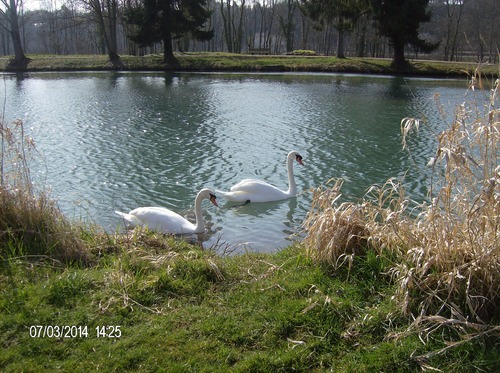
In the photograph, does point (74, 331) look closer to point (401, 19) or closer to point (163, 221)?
point (163, 221)

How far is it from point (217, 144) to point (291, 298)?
399 inches

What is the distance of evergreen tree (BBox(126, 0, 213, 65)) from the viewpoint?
3797 centimetres

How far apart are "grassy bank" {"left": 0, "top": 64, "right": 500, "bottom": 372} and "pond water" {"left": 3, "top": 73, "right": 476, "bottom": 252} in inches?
31.4

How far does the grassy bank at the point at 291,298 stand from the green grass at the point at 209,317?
0.4 inches

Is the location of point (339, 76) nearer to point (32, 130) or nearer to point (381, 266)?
point (32, 130)

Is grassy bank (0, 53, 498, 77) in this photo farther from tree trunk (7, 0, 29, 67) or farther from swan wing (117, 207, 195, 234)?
swan wing (117, 207, 195, 234)

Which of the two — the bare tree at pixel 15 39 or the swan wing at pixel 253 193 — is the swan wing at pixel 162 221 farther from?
the bare tree at pixel 15 39

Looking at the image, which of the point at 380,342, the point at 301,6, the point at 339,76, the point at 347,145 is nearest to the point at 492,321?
the point at 380,342

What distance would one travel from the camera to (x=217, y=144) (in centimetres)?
1388

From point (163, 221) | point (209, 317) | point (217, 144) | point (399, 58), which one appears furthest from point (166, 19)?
point (209, 317)

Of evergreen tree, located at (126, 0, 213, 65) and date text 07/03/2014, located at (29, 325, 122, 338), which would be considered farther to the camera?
evergreen tree, located at (126, 0, 213, 65)

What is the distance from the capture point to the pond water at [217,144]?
8.92m

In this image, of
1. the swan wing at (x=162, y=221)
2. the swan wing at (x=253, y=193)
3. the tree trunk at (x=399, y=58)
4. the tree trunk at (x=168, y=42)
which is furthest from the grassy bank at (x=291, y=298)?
the tree trunk at (x=168, y=42)

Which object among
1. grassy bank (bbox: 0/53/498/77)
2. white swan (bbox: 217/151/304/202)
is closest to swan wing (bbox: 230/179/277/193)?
white swan (bbox: 217/151/304/202)
